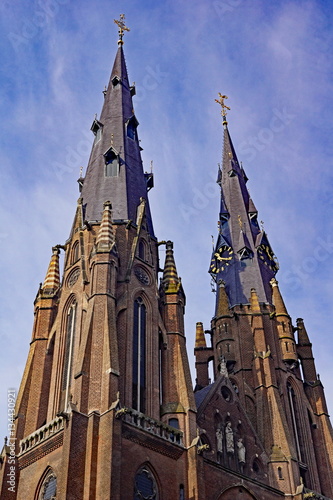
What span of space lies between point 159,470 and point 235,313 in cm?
1932

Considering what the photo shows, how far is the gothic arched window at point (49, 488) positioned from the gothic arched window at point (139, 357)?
5.37 m

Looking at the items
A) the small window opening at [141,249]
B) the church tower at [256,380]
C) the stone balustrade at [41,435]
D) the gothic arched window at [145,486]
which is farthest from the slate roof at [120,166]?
Result: the gothic arched window at [145,486]

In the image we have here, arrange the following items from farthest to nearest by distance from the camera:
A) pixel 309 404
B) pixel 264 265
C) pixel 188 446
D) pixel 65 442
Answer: pixel 264 265 < pixel 309 404 < pixel 188 446 < pixel 65 442

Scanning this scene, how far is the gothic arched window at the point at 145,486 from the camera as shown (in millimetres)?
29078

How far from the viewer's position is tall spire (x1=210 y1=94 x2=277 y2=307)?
165 ft

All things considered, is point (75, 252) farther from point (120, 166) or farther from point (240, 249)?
point (240, 249)

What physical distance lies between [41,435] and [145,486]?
5.34 m

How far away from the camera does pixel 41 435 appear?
31359 millimetres

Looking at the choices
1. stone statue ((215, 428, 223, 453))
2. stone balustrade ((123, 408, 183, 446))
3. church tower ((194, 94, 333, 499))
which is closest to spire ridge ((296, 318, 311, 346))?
church tower ((194, 94, 333, 499))

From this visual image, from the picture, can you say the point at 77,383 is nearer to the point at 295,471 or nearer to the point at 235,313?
the point at 295,471

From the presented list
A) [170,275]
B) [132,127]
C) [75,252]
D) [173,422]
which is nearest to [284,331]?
[170,275]

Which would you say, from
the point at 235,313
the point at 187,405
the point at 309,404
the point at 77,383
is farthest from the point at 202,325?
the point at 77,383

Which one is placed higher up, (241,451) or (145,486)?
(241,451)

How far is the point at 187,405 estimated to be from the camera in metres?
34.1
